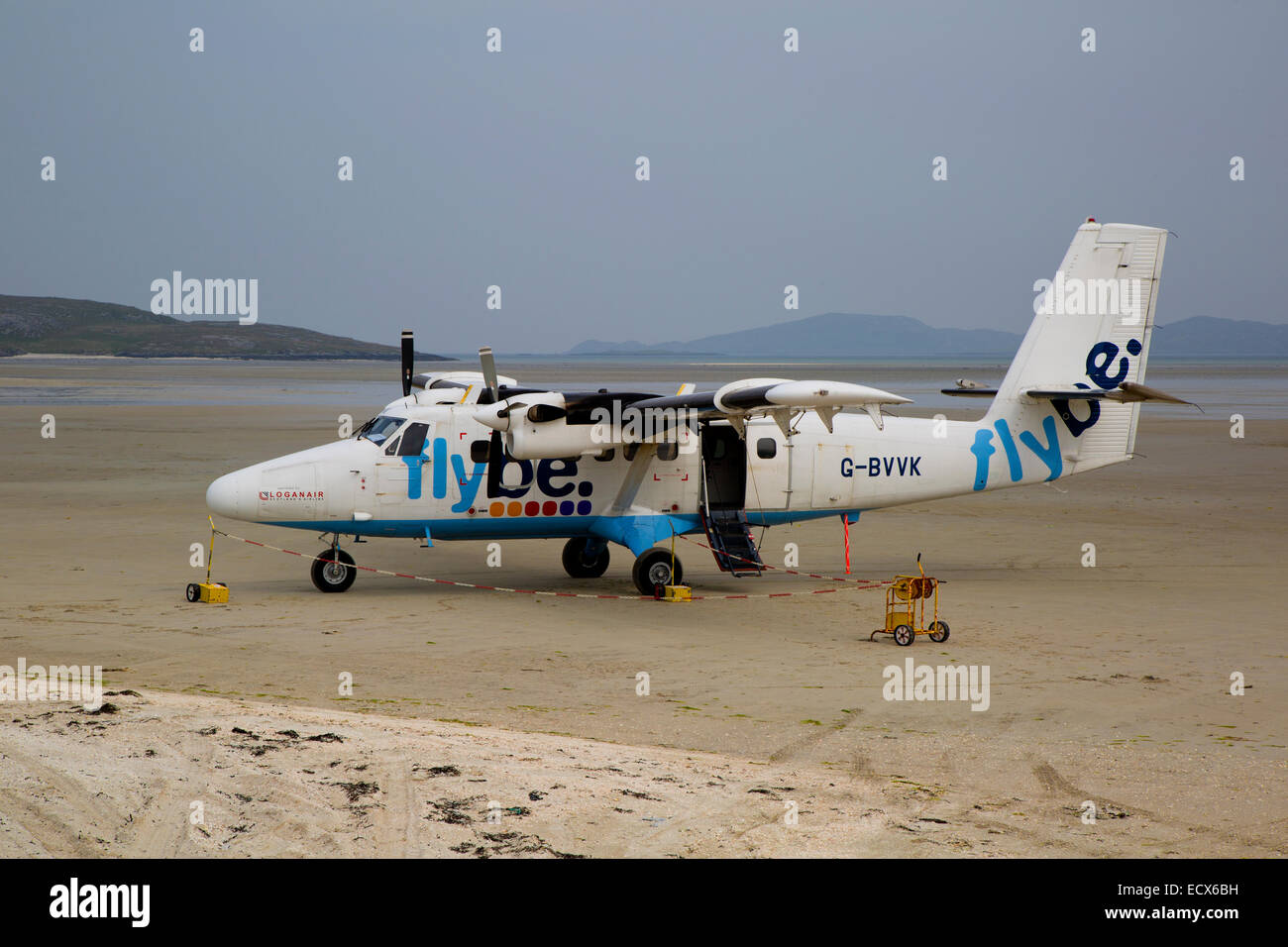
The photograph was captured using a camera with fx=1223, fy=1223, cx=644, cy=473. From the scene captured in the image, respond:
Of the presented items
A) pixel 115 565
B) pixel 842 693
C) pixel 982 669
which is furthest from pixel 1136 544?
pixel 115 565

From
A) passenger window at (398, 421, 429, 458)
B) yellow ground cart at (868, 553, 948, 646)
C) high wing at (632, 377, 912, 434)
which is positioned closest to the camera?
high wing at (632, 377, 912, 434)

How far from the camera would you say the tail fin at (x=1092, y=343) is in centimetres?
1928

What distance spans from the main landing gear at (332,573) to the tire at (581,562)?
140 inches

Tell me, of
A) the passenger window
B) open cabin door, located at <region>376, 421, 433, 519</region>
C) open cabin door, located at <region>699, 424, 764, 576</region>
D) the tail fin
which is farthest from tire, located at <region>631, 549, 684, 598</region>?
the tail fin

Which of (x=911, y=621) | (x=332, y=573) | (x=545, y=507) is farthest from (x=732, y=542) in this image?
(x=332, y=573)

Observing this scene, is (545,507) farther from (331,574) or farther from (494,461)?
(331,574)

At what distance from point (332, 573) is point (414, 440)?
2.22 metres

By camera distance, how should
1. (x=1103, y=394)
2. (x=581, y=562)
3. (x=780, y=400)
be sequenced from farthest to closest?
(x=581, y=562)
(x=1103, y=394)
(x=780, y=400)

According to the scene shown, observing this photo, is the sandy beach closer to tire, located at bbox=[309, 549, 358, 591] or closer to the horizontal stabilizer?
tire, located at bbox=[309, 549, 358, 591]

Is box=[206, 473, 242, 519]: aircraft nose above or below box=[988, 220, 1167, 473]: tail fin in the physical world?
below

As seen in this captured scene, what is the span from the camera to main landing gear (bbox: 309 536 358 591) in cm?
1739

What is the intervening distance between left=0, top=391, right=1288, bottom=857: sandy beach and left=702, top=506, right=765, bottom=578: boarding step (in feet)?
2.31

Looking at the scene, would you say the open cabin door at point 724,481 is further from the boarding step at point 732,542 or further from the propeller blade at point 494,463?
the propeller blade at point 494,463

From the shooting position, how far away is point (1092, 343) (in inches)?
767
